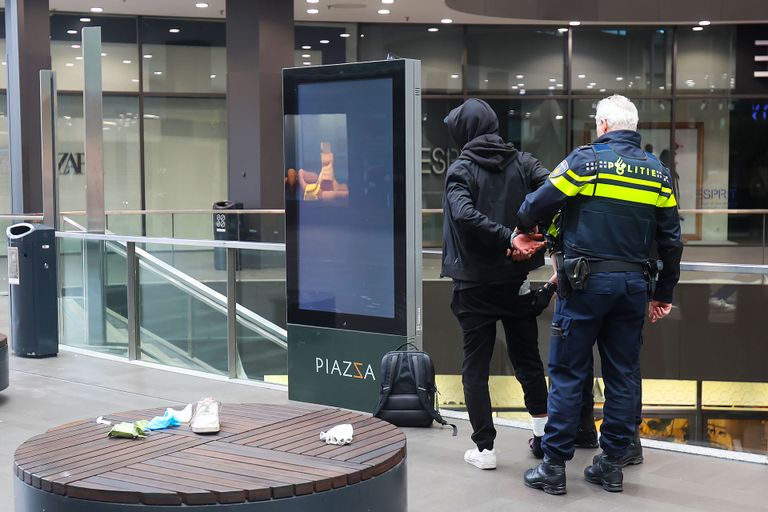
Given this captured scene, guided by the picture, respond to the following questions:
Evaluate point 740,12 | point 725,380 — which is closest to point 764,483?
point 725,380

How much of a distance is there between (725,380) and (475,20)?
10950mm

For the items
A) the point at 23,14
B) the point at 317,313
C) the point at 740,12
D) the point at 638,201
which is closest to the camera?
the point at 638,201

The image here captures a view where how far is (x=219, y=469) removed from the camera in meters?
3.18

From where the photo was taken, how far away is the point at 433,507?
4.29 metres

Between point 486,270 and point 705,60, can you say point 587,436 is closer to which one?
point 486,270

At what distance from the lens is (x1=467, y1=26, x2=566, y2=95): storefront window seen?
21078 millimetres

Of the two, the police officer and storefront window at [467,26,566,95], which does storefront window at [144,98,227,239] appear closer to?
storefront window at [467,26,566,95]

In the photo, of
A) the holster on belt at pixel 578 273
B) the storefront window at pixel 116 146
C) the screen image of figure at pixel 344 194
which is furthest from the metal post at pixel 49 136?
the storefront window at pixel 116 146

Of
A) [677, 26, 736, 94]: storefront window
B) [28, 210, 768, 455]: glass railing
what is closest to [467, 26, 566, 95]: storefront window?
[677, 26, 736, 94]: storefront window

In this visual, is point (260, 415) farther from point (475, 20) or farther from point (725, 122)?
point (725, 122)

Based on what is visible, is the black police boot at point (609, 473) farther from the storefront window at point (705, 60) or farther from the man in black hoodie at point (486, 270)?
the storefront window at point (705, 60)

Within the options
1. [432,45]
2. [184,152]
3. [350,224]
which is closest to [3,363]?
[350,224]

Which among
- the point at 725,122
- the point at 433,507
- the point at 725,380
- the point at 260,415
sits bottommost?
the point at 725,380

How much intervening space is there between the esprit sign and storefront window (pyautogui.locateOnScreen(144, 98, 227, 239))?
49.8 feet
